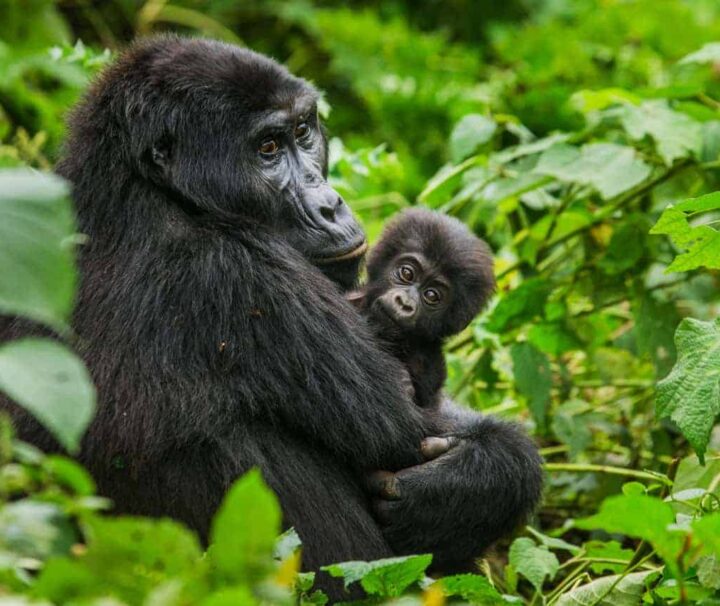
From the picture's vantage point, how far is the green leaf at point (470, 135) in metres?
4.25

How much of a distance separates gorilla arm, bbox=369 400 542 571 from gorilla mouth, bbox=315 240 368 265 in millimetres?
527

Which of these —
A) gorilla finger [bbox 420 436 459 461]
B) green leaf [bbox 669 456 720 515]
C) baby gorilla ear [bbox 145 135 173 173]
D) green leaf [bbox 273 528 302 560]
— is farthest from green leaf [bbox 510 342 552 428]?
green leaf [bbox 273 528 302 560]

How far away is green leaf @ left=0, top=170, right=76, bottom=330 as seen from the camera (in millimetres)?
1462

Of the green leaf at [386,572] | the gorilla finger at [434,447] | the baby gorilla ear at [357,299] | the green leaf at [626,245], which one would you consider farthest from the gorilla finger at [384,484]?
the green leaf at [626,245]

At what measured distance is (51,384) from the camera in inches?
57.9

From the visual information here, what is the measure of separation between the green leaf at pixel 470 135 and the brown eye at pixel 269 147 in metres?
1.07

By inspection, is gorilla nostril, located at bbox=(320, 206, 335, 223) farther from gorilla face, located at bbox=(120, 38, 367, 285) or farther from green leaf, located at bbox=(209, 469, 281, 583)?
green leaf, located at bbox=(209, 469, 281, 583)

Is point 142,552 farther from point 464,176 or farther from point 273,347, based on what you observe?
point 464,176

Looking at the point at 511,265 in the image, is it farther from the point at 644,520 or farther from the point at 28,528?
the point at 28,528

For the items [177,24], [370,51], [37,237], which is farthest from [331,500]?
[177,24]

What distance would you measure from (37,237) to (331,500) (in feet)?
5.19

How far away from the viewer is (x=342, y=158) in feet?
15.0

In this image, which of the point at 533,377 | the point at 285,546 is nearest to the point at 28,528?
the point at 285,546

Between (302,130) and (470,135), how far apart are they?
38.2 inches
